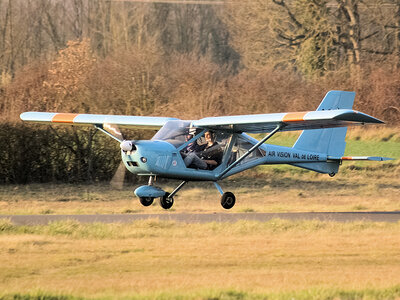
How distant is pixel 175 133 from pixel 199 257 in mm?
4201

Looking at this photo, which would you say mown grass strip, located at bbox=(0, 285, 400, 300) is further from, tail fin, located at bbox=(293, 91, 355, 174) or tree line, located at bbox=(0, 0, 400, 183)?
tree line, located at bbox=(0, 0, 400, 183)

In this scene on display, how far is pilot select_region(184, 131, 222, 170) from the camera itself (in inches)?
670

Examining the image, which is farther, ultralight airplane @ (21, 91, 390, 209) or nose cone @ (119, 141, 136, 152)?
ultralight airplane @ (21, 91, 390, 209)

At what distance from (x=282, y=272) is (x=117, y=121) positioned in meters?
8.43

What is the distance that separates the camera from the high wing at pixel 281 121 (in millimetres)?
15695

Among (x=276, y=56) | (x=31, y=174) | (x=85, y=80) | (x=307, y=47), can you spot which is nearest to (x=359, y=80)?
(x=307, y=47)

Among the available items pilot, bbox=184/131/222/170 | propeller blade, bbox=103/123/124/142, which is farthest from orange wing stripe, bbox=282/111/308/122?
propeller blade, bbox=103/123/124/142

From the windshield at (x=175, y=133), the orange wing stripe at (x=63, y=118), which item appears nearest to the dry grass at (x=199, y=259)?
the windshield at (x=175, y=133)

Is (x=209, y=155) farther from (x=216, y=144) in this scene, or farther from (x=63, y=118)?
(x=63, y=118)

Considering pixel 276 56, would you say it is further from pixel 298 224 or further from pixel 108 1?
pixel 298 224

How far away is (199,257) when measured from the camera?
1322cm

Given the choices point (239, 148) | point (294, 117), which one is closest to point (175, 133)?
point (239, 148)

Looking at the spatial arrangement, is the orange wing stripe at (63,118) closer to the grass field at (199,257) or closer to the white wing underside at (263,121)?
the white wing underside at (263,121)

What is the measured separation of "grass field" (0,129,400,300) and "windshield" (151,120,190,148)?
184cm
